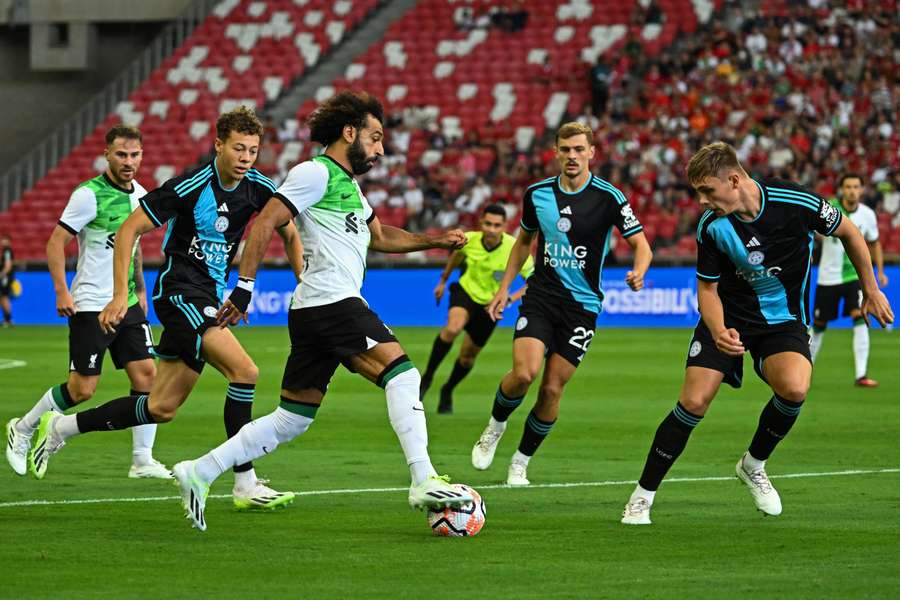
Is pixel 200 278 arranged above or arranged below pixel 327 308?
below

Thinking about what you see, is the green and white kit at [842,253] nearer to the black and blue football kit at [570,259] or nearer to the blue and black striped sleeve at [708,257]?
the black and blue football kit at [570,259]

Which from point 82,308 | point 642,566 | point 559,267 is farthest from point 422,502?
point 82,308

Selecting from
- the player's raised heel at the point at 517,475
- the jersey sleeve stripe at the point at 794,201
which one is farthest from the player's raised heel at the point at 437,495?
the player's raised heel at the point at 517,475

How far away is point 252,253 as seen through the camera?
805 cm

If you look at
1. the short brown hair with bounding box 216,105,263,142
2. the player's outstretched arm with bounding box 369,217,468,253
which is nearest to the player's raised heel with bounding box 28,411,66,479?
the short brown hair with bounding box 216,105,263,142

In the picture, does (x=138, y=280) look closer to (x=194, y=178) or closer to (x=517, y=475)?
(x=194, y=178)

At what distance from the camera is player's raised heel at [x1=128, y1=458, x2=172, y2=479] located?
35.4 ft

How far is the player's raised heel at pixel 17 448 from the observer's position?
1044 cm

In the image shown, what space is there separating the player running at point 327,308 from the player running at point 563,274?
2.39m

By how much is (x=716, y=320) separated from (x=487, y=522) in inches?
63.9

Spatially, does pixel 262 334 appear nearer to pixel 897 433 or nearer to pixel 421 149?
pixel 421 149

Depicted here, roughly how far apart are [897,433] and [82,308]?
6960mm

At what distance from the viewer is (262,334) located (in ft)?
98.0

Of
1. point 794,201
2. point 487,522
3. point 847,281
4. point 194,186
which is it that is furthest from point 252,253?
point 847,281
